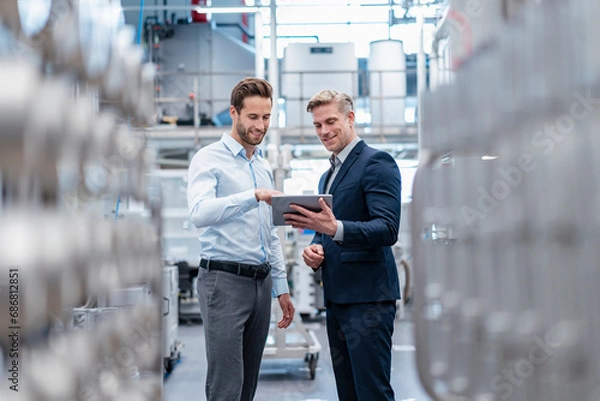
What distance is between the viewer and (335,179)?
5.88 ft

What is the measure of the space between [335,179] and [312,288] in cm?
462

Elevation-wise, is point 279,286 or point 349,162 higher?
point 349,162

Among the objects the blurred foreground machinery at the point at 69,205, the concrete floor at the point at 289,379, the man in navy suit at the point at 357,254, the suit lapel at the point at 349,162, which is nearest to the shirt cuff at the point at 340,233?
the man in navy suit at the point at 357,254

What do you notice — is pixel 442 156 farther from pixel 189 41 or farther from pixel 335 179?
pixel 189 41

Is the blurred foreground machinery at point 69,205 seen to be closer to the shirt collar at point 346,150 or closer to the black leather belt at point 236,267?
the black leather belt at point 236,267

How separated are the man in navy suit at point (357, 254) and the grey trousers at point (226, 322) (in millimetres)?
230

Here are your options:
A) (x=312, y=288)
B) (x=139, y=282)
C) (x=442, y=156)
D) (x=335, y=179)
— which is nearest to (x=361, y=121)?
(x=312, y=288)

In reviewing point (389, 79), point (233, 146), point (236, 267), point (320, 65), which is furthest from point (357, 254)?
point (389, 79)

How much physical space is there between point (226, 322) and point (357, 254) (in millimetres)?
442

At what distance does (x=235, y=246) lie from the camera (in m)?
1.71

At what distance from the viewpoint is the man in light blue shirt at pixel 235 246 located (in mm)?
1644

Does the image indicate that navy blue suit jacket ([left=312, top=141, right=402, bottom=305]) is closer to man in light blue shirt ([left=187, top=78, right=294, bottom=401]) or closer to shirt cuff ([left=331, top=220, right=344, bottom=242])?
shirt cuff ([left=331, top=220, right=344, bottom=242])

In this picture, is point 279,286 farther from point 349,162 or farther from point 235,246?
point 349,162

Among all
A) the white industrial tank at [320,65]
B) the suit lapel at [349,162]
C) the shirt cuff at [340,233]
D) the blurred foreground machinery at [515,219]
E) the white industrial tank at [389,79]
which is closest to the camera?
the blurred foreground machinery at [515,219]
